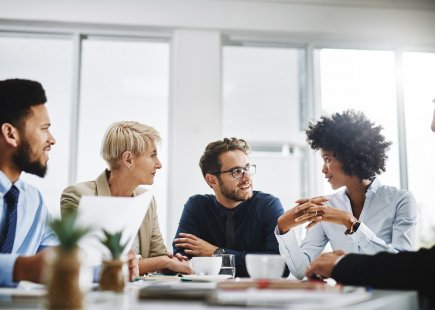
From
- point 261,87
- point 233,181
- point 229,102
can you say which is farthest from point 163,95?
point 233,181

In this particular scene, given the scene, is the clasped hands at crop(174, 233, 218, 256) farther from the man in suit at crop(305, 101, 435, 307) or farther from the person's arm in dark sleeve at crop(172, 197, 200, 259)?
the man in suit at crop(305, 101, 435, 307)

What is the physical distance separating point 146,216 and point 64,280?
6.32ft

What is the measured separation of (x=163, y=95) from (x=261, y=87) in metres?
0.93

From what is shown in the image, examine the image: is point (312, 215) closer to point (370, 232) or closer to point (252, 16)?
point (370, 232)

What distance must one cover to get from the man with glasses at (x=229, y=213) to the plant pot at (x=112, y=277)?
1.38 meters

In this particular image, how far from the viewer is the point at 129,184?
2830 mm

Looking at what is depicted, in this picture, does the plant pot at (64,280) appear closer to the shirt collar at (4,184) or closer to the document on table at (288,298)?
the document on table at (288,298)

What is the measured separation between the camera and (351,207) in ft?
8.90

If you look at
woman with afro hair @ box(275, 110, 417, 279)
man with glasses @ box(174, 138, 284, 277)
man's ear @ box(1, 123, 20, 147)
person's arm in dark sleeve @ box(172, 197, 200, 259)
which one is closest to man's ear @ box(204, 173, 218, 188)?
man with glasses @ box(174, 138, 284, 277)

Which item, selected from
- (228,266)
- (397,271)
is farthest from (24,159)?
(397,271)

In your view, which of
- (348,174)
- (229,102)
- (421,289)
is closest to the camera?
(421,289)

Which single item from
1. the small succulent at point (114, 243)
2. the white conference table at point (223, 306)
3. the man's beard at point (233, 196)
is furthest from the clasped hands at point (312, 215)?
the small succulent at point (114, 243)

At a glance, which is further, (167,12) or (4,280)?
(167,12)

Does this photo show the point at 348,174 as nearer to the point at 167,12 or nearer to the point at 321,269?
the point at 321,269
